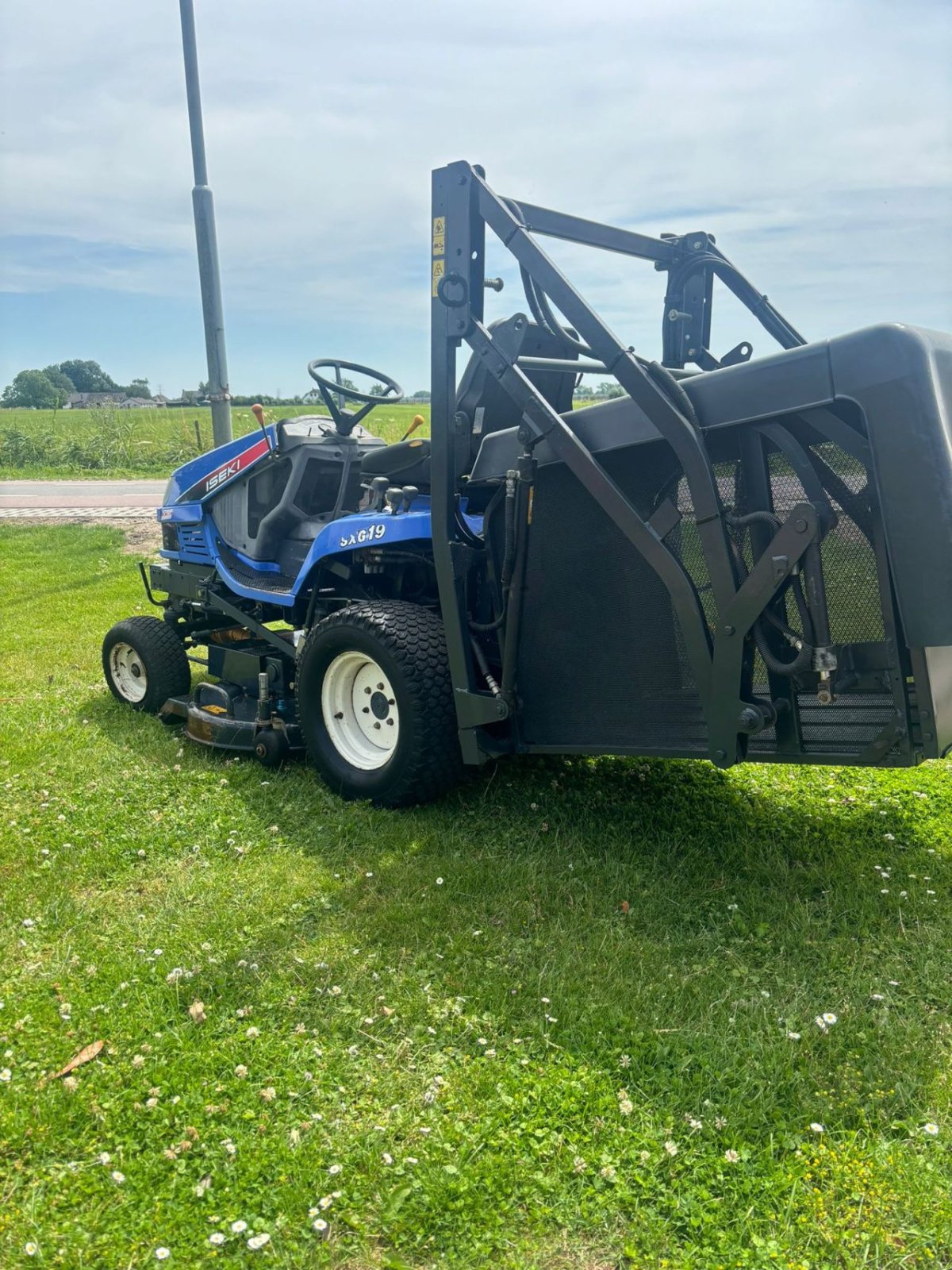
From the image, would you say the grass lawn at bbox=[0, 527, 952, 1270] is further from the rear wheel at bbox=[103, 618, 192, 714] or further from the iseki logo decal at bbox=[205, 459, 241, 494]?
the iseki logo decal at bbox=[205, 459, 241, 494]

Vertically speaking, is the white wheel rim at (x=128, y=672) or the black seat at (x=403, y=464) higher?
the black seat at (x=403, y=464)

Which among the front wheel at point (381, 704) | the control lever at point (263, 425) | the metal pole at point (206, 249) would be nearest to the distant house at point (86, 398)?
the metal pole at point (206, 249)

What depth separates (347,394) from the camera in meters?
5.63

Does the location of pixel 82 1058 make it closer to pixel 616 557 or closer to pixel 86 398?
pixel 616 557

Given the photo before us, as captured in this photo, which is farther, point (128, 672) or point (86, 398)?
point (86, 398)

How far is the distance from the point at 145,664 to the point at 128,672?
404 millimetres

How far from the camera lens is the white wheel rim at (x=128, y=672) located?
625 centimetres

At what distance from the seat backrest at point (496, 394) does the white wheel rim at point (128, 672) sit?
305cm

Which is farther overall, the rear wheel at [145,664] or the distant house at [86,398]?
the distant house at [86,398]

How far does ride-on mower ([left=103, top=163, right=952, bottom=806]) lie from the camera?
9.89 ft

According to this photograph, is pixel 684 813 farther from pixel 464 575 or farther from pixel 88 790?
pixel 88 790

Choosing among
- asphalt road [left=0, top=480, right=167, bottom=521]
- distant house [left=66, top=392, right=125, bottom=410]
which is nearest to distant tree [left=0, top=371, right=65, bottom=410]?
distant house [left=66, top=392, right=125, bottom=410]

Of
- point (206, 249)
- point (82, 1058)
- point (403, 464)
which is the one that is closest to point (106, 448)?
point (206, 249)

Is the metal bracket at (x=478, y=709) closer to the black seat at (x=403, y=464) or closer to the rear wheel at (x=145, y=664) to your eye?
the black seat at (x=403, y=464)
